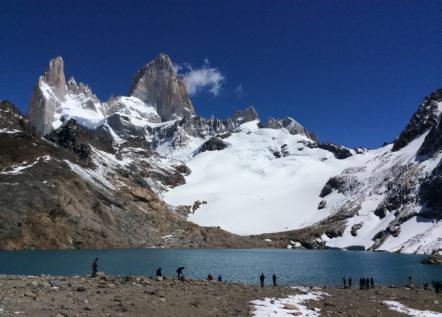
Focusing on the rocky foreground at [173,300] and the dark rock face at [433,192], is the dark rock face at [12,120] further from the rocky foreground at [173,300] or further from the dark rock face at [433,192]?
the dark rock face at [433,192]

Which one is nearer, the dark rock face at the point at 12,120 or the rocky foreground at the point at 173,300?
the rocky foreground at the point at 173,300

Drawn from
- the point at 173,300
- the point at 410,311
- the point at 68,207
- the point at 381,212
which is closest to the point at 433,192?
the point at 381,212

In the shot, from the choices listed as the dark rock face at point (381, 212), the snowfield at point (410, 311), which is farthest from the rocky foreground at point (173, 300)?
the dark rock face at point (381, 212)

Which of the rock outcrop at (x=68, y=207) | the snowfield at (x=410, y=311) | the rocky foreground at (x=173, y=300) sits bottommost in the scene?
the snowfield at (x=410, y=311)

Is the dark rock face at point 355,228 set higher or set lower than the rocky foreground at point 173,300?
higher

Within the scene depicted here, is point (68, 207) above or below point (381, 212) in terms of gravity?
below

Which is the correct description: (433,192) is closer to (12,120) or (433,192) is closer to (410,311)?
(410,311)

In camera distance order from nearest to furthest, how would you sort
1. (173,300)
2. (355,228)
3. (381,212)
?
1. (173,300)
2. (355,228)
3. (381,212)

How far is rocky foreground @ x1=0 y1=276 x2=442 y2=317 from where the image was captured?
1071 inches

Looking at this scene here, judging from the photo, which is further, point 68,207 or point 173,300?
point 68,207

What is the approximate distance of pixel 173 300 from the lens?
32.8 meters

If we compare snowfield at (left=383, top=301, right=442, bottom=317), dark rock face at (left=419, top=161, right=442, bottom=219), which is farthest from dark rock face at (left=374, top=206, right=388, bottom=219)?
snowfield at (left=383, top=301, right=442, bottom=317)

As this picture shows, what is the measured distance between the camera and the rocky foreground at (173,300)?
2720 centimetres

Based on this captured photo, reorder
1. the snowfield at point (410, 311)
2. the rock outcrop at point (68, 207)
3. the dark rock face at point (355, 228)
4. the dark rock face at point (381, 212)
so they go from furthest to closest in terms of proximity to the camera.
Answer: the dark rock face at point (381, 212)
the dark rock face at point (355, 228)
the rock outcrop at point (68, 207)
the snowfield at point (410, 311)
